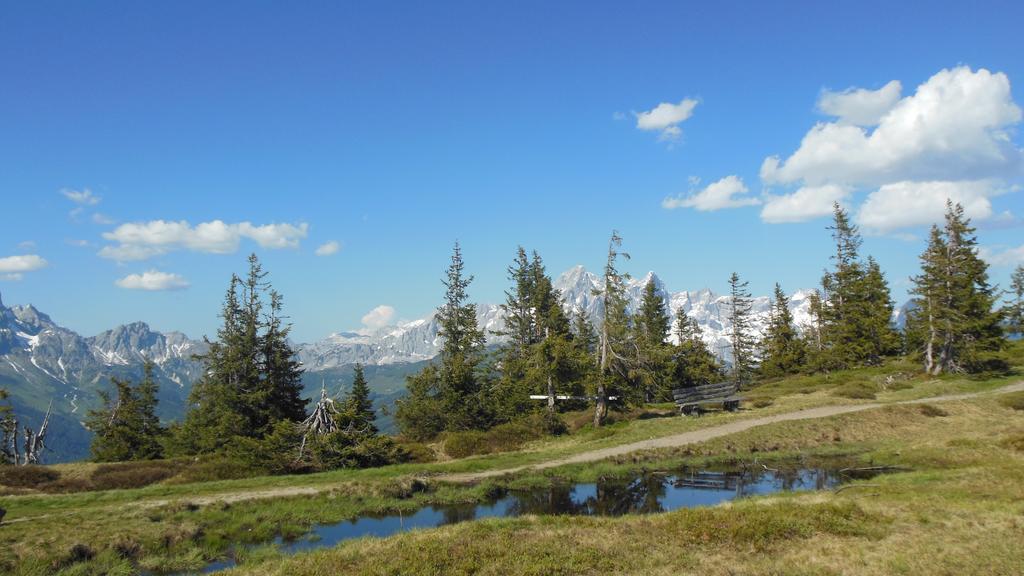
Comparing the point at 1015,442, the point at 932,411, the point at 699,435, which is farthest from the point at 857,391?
the point at 1015,442

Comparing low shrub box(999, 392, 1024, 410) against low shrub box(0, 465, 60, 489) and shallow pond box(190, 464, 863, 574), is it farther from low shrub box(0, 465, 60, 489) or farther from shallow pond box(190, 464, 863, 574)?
low shrub box(0, 465, 60, 489)

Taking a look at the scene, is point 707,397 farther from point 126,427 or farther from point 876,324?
point 126,427

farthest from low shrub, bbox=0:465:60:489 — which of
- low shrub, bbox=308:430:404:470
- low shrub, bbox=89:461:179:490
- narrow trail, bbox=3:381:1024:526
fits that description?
low shrub, bbox=308:430:404:470

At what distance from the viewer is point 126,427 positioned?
46344mm

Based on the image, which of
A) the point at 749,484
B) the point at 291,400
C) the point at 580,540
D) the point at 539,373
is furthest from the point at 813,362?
the point at 580,540

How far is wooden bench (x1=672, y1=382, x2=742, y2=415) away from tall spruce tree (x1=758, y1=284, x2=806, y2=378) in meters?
30.8

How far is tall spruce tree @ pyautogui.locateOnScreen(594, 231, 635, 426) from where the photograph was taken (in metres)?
40.8

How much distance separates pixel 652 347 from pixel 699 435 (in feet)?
25.5

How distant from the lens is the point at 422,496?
24.4m

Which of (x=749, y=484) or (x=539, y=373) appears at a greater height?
(x=539, y=373)

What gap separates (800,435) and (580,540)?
2528 centimetres

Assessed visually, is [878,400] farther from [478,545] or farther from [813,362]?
[478,545]

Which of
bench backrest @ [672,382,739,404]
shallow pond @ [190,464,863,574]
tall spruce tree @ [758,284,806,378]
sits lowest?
shallow pond @ [190,464,863,574]

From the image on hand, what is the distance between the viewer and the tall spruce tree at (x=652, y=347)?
41250mm
